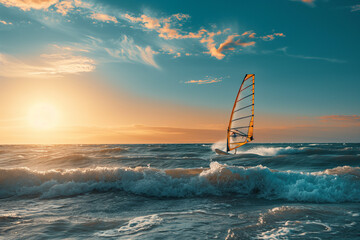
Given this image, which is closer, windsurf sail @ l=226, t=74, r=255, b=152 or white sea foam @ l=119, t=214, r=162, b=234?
white sea foam @ l=119, t=214, r=162, b=234

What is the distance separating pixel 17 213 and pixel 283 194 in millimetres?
8325

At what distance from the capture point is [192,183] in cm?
917

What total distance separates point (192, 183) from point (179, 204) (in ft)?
6.07

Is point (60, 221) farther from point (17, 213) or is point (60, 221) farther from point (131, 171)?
point (131, 171)

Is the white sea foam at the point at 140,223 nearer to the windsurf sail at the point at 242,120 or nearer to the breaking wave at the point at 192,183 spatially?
the breaking wave at the point at 192,183

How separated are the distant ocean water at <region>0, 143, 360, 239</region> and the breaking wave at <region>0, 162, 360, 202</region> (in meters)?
0.03

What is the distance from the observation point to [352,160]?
1777cm

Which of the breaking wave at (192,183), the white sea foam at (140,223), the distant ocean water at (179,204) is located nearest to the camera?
the distant ocean water at (179,204)

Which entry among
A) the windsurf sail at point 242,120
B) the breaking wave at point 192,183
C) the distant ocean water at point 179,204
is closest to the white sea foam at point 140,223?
the distant ocean water at point 179,204

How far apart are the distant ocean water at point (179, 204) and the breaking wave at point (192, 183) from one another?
0.11ft

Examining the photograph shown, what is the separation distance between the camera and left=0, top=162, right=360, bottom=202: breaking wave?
832cm

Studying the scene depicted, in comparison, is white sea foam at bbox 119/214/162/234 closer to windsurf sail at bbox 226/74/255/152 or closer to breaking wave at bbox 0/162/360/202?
breaking wave at bbox 0/162/360/202

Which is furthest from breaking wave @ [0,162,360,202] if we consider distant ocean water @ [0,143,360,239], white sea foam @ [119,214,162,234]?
white sea foam @ [119,214,162,234]

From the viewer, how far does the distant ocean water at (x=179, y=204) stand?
4883 millimetres
